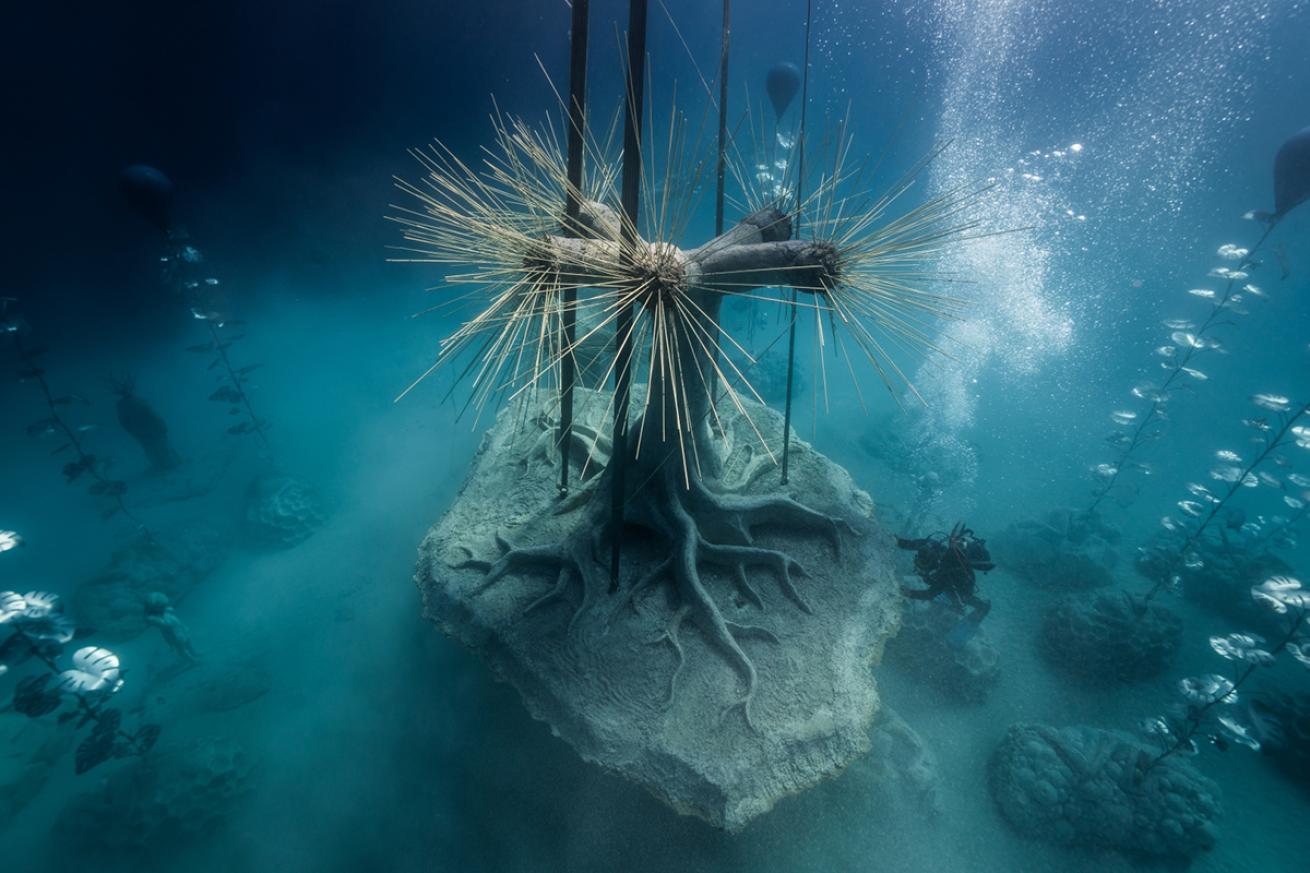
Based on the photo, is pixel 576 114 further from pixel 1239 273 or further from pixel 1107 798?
pixel 1239 273

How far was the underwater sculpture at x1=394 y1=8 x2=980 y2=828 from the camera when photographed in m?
2.51

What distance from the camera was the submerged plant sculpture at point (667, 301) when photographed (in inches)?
91.3

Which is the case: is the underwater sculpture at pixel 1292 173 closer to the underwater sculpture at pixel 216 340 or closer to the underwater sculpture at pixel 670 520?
the underwater sculpture at pixel 670 520

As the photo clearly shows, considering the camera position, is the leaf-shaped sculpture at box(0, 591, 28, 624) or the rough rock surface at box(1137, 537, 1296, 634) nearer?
the leaf-shaped sculpture at box(0, 591, 28, 624)

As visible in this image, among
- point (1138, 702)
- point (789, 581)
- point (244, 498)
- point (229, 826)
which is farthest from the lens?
point (244, 498)

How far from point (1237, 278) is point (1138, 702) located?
5872 millimetres

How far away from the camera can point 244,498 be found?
9883mm

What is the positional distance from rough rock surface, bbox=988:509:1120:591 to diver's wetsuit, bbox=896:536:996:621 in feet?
14.5

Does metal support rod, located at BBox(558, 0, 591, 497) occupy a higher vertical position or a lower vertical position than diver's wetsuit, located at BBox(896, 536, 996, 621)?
higher

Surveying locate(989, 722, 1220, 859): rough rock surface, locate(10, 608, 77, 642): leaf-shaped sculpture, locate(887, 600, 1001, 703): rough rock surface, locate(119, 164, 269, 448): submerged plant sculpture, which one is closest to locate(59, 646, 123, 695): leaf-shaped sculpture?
locate(10, 608, 77, 642): leaf-shaped sculpture

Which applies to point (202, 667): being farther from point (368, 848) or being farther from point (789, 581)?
point (789, 581)

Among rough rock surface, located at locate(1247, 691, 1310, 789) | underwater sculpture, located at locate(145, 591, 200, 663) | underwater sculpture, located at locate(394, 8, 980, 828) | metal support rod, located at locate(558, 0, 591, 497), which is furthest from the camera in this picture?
underwater sculpture, located at locate(145, 591, 200, 663)

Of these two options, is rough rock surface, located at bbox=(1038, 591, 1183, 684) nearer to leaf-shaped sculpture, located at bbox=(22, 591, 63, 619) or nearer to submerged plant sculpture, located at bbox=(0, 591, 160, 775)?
submerged plant sculpture, located at bbox=(0, 591, 160, 775)

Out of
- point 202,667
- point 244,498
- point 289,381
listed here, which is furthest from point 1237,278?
point 289,381
